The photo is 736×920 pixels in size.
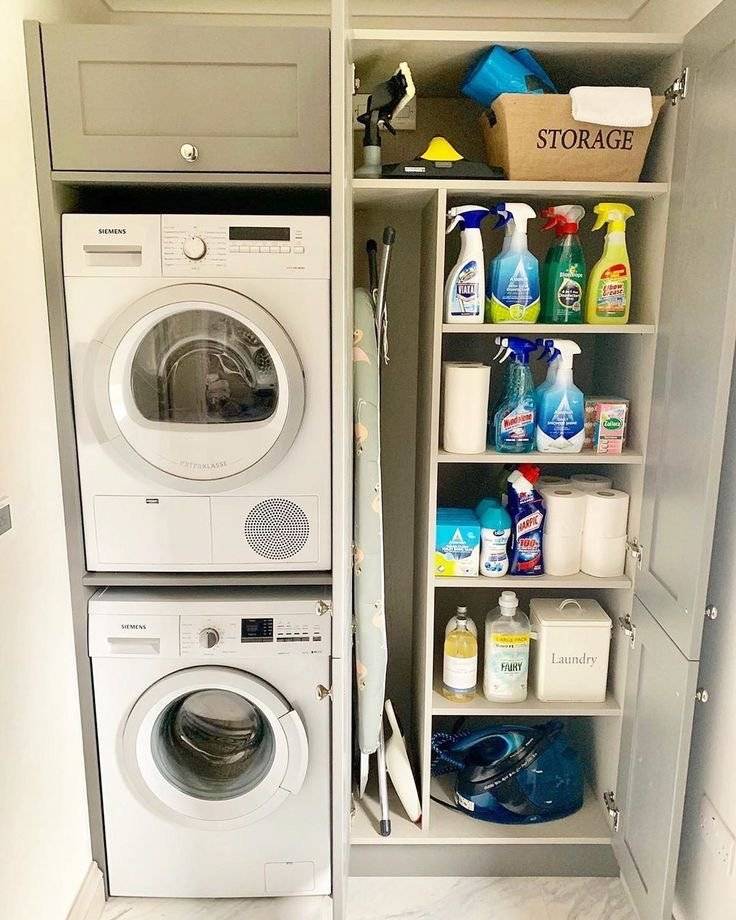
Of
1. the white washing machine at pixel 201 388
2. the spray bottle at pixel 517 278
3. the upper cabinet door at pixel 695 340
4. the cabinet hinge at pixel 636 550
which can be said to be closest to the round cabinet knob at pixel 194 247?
the white washing machine at pixel 201 388

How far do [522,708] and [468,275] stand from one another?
1.16 metres

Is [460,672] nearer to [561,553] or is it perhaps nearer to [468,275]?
[561,553]

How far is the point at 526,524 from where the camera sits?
→ 6.25 ft

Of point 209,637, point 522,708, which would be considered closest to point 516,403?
point 522,708

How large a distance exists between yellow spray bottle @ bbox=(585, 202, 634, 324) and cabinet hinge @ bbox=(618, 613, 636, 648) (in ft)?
2.54

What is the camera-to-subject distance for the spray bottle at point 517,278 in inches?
68.6

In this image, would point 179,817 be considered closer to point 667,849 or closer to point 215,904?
point 215,904

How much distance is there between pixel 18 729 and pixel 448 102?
194 centimetres

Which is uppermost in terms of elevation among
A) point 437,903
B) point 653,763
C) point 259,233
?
point 259,233

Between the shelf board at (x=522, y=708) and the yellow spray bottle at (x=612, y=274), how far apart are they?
1.03 metres

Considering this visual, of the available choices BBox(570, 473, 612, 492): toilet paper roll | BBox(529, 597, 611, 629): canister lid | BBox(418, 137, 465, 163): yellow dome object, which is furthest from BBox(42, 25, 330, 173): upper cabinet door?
BBox(529, 597, 611, 629): canister lid

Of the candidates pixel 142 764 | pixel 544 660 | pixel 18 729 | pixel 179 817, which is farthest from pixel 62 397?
pixel 544 660

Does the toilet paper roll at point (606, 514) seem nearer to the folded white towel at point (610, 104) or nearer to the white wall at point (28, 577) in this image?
the folded white towel at point (610, 104)

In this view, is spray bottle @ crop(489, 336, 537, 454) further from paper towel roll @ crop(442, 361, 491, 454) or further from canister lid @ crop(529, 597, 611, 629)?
canister lid @ crop(529, 597, 611, 629)
